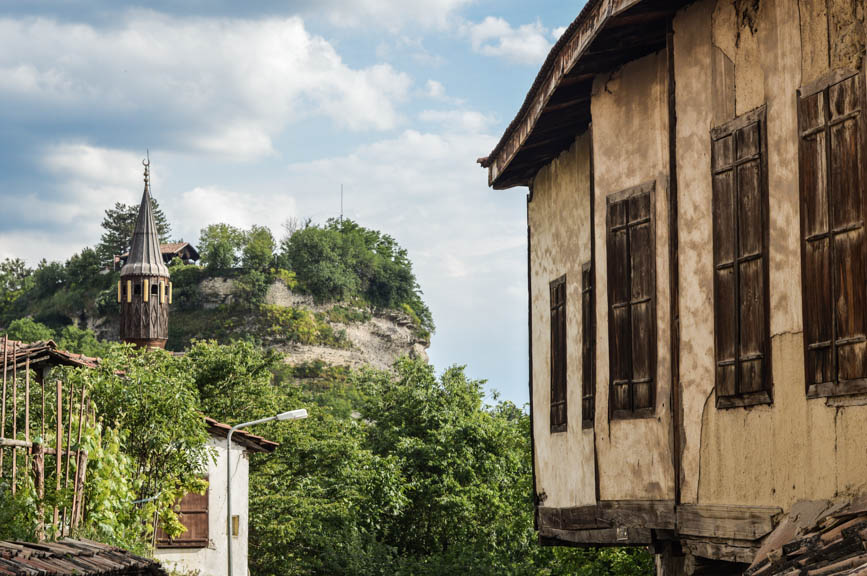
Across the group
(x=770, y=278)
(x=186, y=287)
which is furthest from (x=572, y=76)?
(x=186, y=287)

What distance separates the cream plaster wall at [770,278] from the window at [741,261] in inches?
3.3

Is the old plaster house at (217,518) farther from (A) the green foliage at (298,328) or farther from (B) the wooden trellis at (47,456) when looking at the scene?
(A) the green foliage at (298,328)

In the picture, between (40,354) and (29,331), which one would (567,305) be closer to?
(40,354)

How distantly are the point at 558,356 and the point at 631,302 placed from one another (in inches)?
116

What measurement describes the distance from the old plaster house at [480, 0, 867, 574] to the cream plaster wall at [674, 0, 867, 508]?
0.01m

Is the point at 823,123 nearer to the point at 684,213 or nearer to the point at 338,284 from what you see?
the point at 684,213

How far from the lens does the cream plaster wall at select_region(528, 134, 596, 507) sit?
10945mm

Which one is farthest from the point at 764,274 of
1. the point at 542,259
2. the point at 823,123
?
the point at 542,259

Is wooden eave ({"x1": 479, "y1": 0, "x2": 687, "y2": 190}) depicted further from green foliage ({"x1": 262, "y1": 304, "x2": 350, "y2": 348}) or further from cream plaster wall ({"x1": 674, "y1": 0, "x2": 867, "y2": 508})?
green foliage ({"x1": 262, "y1": 304, "x2": 350, "y2": 348})

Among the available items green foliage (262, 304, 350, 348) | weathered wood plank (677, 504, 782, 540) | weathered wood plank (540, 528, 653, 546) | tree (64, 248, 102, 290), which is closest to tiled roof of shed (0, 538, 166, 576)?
weathered wood plank (540, 528, 653, 546)

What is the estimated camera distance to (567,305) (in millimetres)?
11688

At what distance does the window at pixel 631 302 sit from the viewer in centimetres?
888

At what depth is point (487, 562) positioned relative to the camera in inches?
1361

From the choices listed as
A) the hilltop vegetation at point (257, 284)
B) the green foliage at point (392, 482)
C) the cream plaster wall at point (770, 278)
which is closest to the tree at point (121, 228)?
the hilltop vegetation at point (257, 284)
